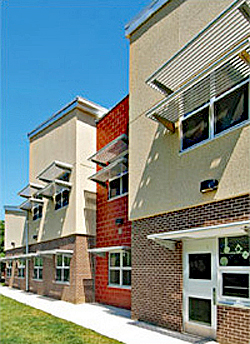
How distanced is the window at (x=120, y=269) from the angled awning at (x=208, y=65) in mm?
5872

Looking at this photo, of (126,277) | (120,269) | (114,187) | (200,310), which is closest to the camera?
(200,310)

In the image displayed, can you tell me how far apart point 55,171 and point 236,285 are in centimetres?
1148

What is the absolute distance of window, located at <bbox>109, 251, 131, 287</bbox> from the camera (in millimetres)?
13094

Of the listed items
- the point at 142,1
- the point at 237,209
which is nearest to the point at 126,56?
the point at 142,1

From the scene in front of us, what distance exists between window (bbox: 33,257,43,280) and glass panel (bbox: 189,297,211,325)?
495 inches

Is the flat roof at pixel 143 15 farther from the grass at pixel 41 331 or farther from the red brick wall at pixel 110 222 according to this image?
the grass at pixel 41 331

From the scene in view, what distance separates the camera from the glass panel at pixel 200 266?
324 inches

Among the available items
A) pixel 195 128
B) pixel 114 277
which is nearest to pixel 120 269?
pixel 114 277

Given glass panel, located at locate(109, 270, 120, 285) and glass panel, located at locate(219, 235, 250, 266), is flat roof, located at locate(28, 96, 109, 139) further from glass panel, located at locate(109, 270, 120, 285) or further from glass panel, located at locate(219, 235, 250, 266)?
glass panel, located at locate(219, 235, 250, 266)

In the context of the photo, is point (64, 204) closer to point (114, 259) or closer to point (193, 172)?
point (114, 259)

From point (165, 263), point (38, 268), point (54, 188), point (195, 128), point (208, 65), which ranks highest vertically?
point (208, 65)

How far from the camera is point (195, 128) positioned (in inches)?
354

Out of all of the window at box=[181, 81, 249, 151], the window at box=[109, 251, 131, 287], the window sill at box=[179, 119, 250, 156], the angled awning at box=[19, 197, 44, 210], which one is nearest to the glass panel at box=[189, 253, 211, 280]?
the window sill at box=[179, 119, 250, 156]

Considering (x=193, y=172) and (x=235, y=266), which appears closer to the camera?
(x=235, y=266)
